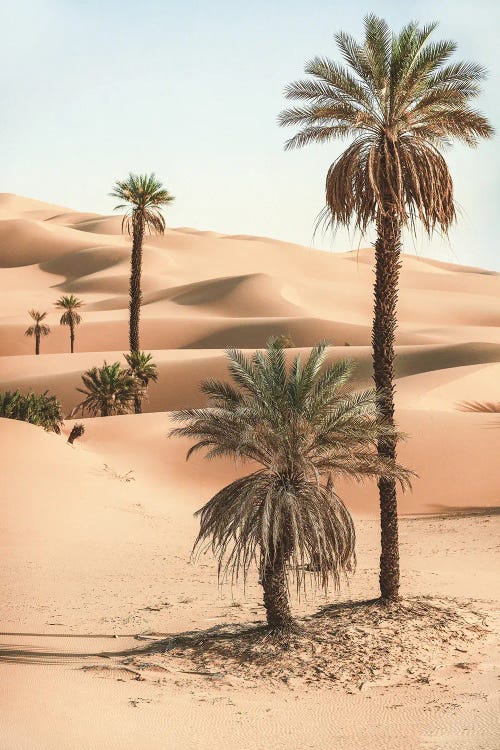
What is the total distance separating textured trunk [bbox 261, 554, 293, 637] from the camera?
587 inches

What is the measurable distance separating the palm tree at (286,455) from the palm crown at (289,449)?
16 millimetres

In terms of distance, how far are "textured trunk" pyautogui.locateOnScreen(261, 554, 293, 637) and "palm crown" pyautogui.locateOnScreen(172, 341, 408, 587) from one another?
226 millimetres

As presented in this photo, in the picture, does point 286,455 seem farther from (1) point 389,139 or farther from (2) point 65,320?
(2) point 65,320

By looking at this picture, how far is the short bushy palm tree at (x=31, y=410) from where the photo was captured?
33.2 m

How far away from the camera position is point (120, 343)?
287 feet

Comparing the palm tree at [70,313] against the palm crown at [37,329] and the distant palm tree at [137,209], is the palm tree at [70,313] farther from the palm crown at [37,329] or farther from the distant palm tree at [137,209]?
the distant palm tree at [137,209]

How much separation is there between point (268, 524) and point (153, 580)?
723 centimetres

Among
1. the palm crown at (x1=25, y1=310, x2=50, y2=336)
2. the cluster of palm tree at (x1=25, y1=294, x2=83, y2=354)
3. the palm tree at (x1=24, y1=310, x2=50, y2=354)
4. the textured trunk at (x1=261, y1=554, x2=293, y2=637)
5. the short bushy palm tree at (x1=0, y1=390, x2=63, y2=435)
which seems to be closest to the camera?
the textured trunk at (x1=261, y1=554, x2=293, y2=637)

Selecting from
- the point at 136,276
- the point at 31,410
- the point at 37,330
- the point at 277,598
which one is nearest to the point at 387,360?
the point at 277,598

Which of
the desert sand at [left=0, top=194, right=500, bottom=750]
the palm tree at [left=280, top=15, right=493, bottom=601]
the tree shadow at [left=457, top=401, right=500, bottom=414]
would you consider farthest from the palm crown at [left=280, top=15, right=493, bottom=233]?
the tree shadow at [left=457, top=401, right=500, bottom=414]

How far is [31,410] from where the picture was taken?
33812mm

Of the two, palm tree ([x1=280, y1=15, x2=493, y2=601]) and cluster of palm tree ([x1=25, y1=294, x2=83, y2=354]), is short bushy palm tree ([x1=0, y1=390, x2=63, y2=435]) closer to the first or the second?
palm tree ([x1=280, y1=15, x2=493, y2=601])

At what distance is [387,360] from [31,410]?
66.3ft

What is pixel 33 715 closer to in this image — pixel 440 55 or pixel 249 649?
pixel 249 649
